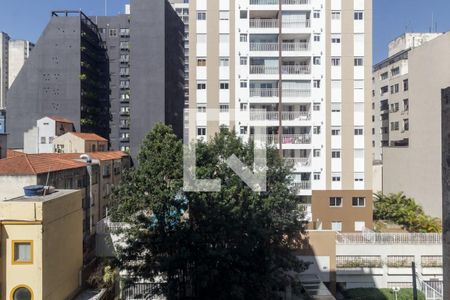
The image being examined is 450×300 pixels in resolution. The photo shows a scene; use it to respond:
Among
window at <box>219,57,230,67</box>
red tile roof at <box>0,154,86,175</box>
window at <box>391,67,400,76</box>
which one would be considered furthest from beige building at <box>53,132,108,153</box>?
window at <box>391,67,400,76</box>

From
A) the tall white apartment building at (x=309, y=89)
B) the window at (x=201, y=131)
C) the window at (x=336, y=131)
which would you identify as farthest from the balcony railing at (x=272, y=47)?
the window at (x=201, y=131)

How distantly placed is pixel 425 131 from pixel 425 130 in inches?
2.6

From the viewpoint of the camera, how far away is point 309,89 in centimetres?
2011

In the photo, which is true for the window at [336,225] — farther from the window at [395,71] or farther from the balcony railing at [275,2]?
the window at [395,71]

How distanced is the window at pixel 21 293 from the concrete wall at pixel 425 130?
22.1m

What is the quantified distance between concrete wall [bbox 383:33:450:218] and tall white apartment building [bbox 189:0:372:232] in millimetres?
5589

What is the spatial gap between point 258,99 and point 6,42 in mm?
53349

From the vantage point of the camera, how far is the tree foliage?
62.0 ft

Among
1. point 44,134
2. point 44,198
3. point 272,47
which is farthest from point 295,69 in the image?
point 44,134

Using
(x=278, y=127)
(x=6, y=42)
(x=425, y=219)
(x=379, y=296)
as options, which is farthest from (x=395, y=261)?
(x=6, y=42)

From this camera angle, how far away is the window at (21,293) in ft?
29.9

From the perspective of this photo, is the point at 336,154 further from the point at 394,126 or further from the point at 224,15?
the point at 394,126

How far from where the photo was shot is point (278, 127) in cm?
2011

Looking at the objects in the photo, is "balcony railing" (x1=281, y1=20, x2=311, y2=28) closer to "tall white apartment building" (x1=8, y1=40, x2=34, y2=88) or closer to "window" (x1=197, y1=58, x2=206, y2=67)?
"window" (x1=197, y1=58, x2=206, y2=67)
